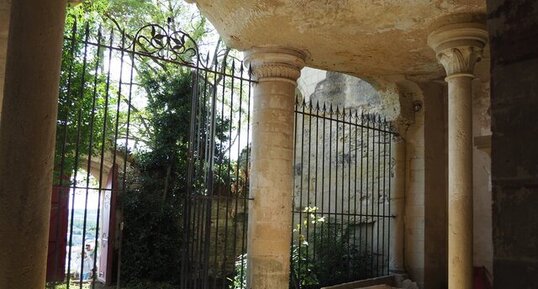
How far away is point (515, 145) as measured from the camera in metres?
1.35

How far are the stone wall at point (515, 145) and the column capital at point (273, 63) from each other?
4.62 metres

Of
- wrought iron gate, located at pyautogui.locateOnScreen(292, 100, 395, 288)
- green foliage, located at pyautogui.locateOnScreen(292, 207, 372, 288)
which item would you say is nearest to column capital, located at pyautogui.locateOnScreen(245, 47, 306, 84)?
wrought iron gate, located at pyautogui.locateOnScreen(292, 100, 395, 288)

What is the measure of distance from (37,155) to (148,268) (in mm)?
7483

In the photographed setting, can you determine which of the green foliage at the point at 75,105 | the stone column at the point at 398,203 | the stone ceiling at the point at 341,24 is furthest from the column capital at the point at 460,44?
the green foliage at the point at 75,105

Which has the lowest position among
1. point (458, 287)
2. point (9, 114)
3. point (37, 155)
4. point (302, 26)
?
point (458, 287)

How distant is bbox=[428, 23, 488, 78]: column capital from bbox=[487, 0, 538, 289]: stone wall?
4.12 meters

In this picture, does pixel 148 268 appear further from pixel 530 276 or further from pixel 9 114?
pixel 530 276

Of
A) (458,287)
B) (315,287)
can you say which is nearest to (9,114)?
(458,287)

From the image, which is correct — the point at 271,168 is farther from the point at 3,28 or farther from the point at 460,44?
the point at 3,28

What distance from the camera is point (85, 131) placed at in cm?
819

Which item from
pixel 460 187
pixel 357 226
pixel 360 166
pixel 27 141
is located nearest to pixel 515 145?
pixel 27 141

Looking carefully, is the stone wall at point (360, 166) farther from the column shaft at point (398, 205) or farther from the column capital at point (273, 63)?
the column capital at point (273, 63)

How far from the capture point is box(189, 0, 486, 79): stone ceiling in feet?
16.3

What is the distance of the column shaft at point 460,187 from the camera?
5176 millimetres
